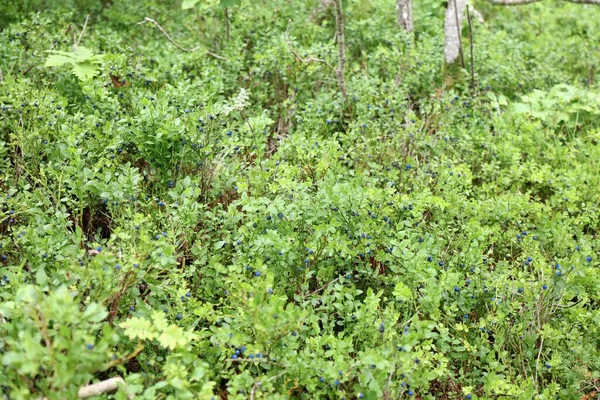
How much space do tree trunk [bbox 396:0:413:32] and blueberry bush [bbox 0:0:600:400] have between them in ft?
0.62

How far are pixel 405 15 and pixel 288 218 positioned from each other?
3.74 m

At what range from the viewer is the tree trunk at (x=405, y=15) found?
654 centimetres

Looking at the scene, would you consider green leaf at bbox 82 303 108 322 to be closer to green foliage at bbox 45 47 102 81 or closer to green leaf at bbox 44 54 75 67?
green foliage at bbox 45 47 102 81

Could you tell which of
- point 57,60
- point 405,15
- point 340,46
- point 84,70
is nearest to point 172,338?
point 84,70

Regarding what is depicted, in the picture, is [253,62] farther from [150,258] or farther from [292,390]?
[292,390]

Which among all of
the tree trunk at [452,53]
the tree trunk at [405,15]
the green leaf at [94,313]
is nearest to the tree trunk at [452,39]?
the tree trunk at [452,53]

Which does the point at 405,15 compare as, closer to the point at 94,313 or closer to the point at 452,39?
the point at 452,39

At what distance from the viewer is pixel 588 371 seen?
3.37m

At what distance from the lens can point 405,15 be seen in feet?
21.6

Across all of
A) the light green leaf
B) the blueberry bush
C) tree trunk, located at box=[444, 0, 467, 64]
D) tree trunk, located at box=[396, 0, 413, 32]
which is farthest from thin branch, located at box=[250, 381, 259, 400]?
tree trunk, located at box=[396, 0, 413, 32]

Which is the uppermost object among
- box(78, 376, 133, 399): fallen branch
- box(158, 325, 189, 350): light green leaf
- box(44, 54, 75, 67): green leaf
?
box(44, 54, 75, 67): green leaf

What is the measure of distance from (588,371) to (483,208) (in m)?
1.28

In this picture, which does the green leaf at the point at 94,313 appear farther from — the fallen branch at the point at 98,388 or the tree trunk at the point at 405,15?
the tree trunk at the point at 405,15

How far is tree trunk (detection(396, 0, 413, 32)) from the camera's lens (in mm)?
6539
